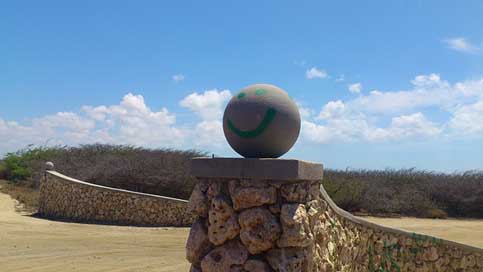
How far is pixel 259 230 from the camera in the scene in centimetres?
515

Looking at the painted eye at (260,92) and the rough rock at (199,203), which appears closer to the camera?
the painted eye at (260,92)

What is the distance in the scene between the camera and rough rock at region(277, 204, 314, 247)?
16.8ft

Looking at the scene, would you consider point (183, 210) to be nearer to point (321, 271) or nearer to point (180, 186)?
point (180, 186)

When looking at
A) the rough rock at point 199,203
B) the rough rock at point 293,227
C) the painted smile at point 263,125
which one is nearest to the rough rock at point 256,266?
the rough rock at point 293,227

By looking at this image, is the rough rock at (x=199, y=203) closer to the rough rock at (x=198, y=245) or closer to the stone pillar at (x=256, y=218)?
the stone pillar at (x=256, y=218)

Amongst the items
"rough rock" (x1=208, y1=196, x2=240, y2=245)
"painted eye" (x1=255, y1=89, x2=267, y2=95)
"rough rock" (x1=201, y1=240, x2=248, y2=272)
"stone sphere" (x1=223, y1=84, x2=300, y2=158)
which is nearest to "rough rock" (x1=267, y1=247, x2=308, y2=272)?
"rough rock" (x1=201, y1=240, x2=248, y2=272)

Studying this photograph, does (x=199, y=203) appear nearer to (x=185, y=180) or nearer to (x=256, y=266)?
(x=256, y=266)

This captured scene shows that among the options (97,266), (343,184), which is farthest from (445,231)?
(97,266)

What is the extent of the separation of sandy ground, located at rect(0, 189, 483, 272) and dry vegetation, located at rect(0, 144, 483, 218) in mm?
3948

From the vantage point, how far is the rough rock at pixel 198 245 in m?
5.48

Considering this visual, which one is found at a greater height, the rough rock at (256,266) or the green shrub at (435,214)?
the rough rock at (256,266)

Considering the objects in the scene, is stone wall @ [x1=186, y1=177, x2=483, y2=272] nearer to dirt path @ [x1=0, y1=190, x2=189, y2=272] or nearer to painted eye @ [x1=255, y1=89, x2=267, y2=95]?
painted eye @ [x1=255, y1=89, x2=267, y2=95]

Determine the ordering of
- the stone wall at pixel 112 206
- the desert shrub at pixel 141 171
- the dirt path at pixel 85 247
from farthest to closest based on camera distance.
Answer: the desert shrub at pixel 141 171 < the stone wall at pixel 112 206 < the dirt path at pixel 85 247

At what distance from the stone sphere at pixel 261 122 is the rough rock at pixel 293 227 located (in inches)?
28.2
